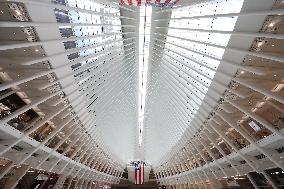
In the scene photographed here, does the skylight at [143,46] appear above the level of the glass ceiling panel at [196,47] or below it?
above

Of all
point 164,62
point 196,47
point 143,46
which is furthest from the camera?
point 143,46

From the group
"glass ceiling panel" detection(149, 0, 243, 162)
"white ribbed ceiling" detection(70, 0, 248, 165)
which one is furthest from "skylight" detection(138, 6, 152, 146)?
"glass ceiling panel" detection(149, 0, 243, 162)

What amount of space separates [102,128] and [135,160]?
24389 mm

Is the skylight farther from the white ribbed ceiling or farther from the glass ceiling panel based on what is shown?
the glass ceiling panel

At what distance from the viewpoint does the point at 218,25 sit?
10.9m

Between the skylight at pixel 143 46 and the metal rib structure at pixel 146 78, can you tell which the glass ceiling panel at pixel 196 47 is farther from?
the skylight at pixel 143 46

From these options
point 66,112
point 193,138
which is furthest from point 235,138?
point 66,112

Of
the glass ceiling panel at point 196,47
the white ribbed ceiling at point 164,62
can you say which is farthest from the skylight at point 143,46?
the glass ceiling panel at point 196,47

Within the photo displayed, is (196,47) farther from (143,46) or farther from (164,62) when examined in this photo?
(143,46)

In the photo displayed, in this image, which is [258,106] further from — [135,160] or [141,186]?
[135,160]

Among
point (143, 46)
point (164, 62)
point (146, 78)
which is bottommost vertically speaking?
point (164, 62)

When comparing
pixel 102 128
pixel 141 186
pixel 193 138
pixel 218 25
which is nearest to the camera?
pixel 218 25

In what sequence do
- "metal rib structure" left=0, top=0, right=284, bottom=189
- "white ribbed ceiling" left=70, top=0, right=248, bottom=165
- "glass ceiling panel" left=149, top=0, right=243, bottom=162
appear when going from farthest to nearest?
"white ribbed ceiling" left=70, top=0, right=248, bottom=165
"glass ceiling panel" left=149, top=0, right=243, bottom=162
"metal rib structure" left=0, top=0, right=284, bottom=189

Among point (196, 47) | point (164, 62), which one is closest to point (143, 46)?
point (164, 62)
